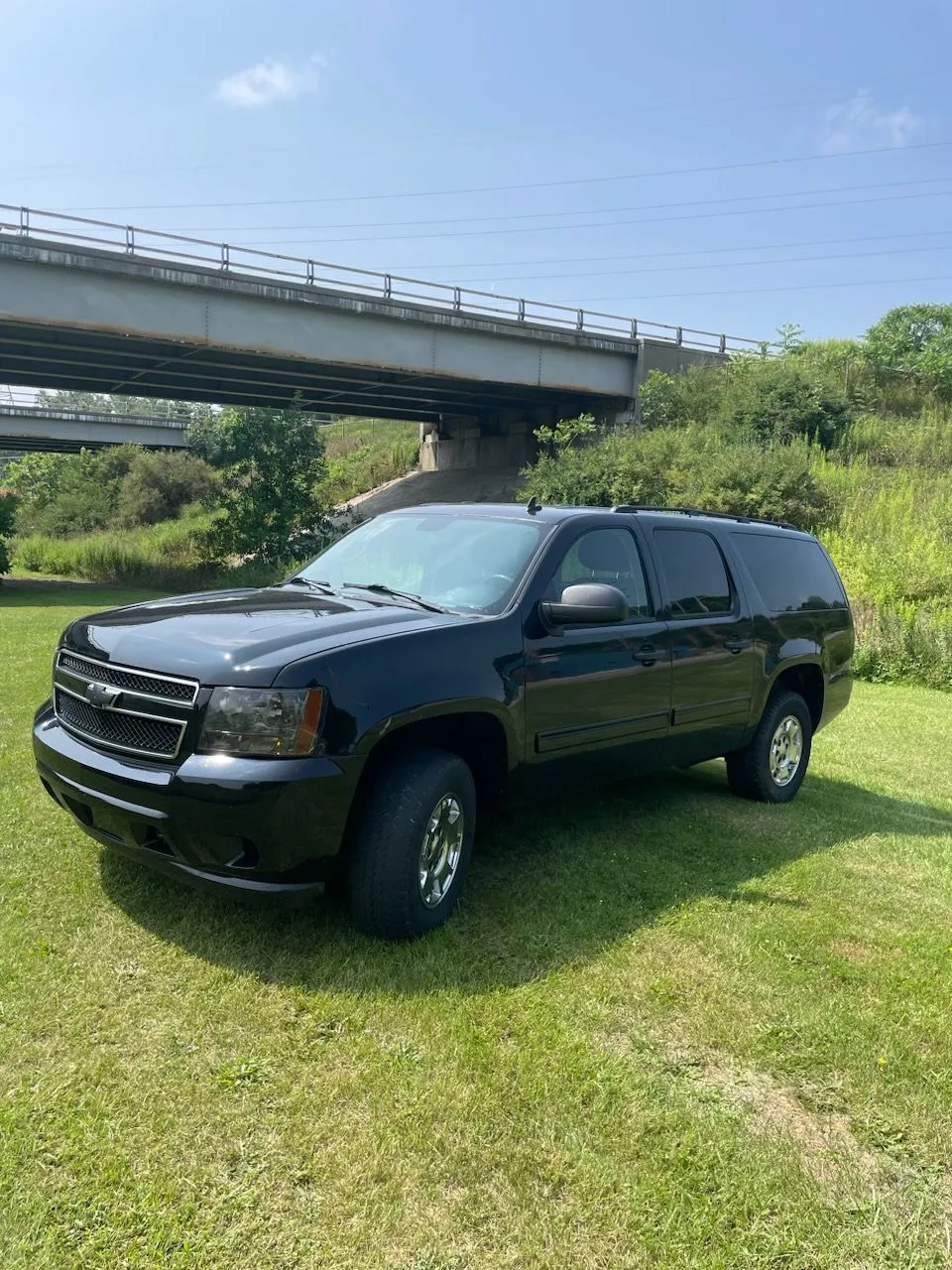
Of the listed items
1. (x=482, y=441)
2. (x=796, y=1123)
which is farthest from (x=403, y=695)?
(x=482, y=441)

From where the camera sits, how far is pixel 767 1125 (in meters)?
2.83

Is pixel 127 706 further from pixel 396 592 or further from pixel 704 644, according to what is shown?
pixel 704 644

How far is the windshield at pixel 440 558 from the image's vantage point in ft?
15.0

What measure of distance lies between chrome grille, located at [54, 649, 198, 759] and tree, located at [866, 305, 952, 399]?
3200cm

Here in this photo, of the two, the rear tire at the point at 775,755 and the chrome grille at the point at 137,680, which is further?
the rear tire at the point at 775,755

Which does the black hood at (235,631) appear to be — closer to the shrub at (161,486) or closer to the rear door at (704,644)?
the rear door at (704,644)

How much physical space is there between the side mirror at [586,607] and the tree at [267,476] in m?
22.5

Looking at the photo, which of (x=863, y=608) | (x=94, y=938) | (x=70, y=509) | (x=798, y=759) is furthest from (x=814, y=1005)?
(x=70, y=509)

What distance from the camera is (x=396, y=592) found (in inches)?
185

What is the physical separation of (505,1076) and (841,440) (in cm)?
2565

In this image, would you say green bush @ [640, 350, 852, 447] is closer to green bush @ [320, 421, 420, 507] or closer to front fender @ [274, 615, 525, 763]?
green bush @ [320, 421, 420, 507]

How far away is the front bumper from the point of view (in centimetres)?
333

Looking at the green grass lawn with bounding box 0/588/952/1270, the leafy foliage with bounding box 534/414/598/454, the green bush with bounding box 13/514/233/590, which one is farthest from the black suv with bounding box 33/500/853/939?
the leafy foliage with bounding box 534/414/598/454

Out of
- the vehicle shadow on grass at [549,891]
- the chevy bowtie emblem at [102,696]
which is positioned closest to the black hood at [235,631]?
the chevy bowtie emblem at [102,696]
